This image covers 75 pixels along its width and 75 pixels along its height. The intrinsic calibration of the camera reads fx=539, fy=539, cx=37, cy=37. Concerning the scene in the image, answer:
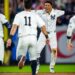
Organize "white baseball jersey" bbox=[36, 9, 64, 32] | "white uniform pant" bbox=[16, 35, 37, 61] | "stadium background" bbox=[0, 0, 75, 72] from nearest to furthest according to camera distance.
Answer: "white uniform pant" bbox=[16, 35, 37, 61], "white baseball jersey" bbox=[36, 9, 64, 32], "stadium background" bbox=[0, 0, 75, 72]

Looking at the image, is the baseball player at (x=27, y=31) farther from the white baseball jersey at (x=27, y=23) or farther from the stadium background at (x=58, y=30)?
the stadium background at (x=58, y=30)

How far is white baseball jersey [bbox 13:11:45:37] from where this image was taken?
40.5ft

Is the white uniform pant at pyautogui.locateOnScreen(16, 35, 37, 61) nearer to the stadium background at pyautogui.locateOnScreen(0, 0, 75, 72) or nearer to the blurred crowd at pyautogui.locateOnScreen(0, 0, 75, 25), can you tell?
the stadium background at pyautogui.locateOnScreen(0, 0, 75, 72)

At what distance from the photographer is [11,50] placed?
1658cm

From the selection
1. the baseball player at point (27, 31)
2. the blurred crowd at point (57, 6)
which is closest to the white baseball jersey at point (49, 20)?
the blurred crowd at point (57, 6)

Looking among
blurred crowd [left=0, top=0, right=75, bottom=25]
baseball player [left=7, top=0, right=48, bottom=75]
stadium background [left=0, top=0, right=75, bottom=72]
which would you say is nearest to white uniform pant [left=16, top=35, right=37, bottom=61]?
baseball player [left=7, top=0, right=48, bottom=75]

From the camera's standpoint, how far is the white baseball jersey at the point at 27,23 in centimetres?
1235

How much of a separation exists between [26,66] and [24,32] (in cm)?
433

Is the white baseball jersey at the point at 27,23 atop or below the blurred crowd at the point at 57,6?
atop

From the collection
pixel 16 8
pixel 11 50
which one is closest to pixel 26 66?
pixel 11 50

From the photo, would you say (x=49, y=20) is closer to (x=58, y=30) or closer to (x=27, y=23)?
(x=58, y=30)

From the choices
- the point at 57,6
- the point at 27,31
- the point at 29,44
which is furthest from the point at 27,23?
the point at 57,6

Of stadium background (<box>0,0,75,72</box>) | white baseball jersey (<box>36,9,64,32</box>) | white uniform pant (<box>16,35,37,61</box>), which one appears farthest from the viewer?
stadium background (<box>0,0,75,72</box>)

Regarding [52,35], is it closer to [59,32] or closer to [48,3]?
[48,3]
